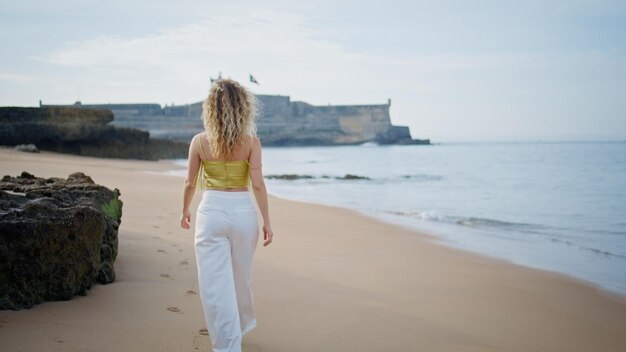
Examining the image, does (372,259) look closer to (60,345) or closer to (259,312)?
(259,312)

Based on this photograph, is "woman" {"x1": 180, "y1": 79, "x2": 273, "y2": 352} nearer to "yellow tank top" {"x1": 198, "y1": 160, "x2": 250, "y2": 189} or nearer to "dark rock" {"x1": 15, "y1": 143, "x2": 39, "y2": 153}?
"yellow tank top" {"x1": 198, "y1": 160, "x2": 250, "y2": 189}

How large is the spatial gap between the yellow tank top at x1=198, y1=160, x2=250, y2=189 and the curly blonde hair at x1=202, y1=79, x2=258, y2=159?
0.17ft

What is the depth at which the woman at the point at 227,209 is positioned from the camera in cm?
309

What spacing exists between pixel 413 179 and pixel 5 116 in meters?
18.7

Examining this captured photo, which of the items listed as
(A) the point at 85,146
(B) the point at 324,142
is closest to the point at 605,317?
(A) the point at 85,146

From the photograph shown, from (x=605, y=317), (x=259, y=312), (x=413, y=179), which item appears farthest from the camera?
(x=413, y=179)

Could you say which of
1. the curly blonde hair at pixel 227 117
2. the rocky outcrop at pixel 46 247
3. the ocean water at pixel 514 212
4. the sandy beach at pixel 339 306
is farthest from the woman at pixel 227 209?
the ocean water at pixel 514 212

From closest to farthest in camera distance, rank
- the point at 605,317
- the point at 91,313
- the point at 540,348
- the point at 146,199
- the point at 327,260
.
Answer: the point at 91,313, the point at 540,348, the point at 605,317, the point at 327,260, the point at 146,199

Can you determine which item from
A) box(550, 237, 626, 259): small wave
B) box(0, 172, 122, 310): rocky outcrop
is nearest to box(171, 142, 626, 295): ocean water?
box(550, 237, 626, 259): small wave

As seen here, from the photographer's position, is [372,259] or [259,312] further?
[372,259]

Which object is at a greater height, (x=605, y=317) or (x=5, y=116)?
(x=5, y=116)

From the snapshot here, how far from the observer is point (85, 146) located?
27.5 meters

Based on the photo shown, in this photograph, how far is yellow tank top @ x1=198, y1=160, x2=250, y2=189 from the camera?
10.6 ft

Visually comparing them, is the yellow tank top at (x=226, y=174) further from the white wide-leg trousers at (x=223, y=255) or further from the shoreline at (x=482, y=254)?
the shoreline at (x=482, y=254)
